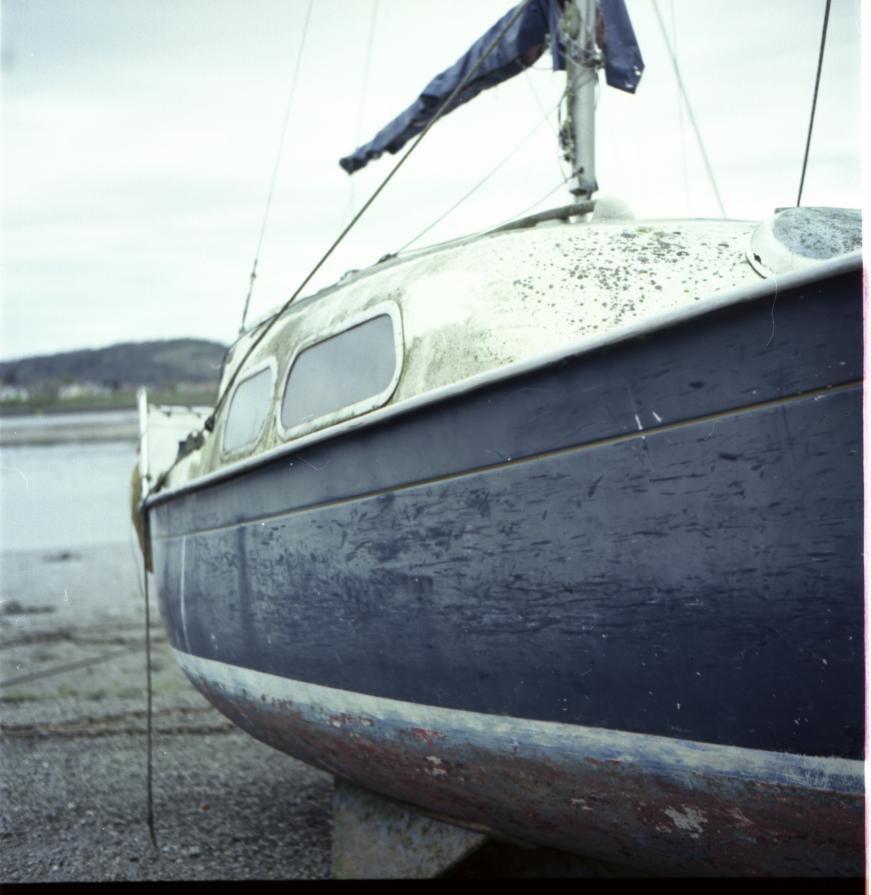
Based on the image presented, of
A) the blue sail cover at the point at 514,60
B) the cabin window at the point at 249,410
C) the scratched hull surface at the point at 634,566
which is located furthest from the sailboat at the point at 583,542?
the blue sail cover at the point at 514,60

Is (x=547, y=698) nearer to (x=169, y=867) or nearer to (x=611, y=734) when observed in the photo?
(x=611, y=734)

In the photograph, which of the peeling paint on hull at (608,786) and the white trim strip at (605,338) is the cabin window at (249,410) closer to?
the white trim strip at (605,338)

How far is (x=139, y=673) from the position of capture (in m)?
8.02

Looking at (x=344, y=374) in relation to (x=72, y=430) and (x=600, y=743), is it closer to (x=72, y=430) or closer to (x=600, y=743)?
(x=600, y=743)

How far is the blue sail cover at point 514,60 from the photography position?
14.9 feet

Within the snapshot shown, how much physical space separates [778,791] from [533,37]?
411 cm

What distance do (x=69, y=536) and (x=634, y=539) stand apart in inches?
868

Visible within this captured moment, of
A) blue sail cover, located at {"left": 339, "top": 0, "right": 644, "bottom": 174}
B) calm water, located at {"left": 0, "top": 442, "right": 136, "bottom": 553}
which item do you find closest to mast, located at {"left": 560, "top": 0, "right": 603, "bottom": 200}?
blue sail cover, located at {"left": 339, "top": 0, "right": 644, "bottom": 174}

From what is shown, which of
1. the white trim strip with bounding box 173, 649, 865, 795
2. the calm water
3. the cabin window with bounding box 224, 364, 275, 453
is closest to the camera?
the white trim strip with bounding box 173, 649, 865, 795

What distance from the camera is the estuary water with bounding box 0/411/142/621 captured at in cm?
1234

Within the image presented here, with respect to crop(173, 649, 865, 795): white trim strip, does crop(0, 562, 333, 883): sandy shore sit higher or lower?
lower

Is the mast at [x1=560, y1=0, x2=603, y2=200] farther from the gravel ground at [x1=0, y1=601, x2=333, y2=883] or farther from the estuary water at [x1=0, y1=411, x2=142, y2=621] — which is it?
the gravel ground at [x1=0, y1=601, x2=333, y2=883]

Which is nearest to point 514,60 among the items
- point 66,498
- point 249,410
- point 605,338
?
point 249,410

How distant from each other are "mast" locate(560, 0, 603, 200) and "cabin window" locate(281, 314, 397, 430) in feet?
5.60
